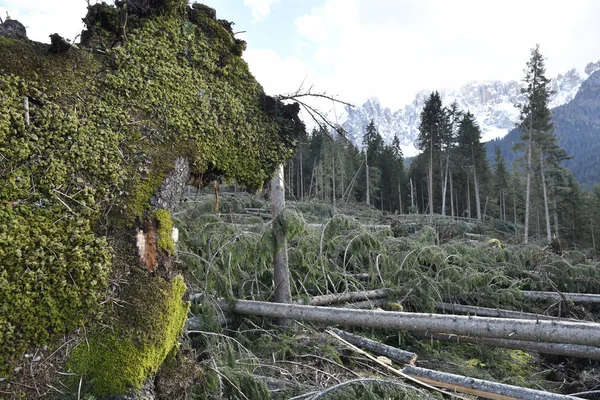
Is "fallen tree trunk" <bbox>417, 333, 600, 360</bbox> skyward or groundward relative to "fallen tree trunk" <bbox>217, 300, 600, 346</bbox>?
groundward

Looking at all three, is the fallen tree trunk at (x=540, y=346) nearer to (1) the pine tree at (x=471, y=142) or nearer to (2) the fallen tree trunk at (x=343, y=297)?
(2) the fallen tree trunk at (x=343, y=297)

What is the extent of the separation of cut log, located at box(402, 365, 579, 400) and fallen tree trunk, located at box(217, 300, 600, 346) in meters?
0.52

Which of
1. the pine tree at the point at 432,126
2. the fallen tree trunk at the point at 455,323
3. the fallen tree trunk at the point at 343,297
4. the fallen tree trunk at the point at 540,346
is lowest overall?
the fallen tree trunk at the point at 540,346

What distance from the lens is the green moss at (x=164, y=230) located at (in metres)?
2.19

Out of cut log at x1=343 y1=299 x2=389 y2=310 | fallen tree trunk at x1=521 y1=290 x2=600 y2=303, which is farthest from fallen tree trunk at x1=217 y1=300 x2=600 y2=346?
fallen tree trunk at x1=521 y1=290 x2=600 y2=303

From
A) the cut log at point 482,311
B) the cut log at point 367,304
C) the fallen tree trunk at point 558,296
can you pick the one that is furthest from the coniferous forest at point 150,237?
the fallen tree trunk at point 558,296

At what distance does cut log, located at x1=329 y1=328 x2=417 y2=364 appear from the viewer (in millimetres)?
4444

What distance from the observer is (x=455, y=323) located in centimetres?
418

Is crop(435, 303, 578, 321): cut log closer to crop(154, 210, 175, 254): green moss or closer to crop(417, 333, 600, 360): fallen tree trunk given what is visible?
crop(417, 333, 600, 360): fallen tree trunk

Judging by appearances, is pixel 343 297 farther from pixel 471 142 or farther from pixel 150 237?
pixel 471 142

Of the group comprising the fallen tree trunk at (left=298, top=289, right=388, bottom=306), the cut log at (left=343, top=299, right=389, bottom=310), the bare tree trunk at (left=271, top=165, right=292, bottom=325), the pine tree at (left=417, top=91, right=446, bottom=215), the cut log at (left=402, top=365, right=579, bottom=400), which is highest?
the pine tree at (left=417, top=91, right=446, bottom=215)

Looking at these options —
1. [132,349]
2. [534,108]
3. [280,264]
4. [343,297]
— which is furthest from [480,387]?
[534,108]

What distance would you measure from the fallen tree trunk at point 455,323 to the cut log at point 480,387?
0.52 meters

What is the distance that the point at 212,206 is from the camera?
8.09 metres
